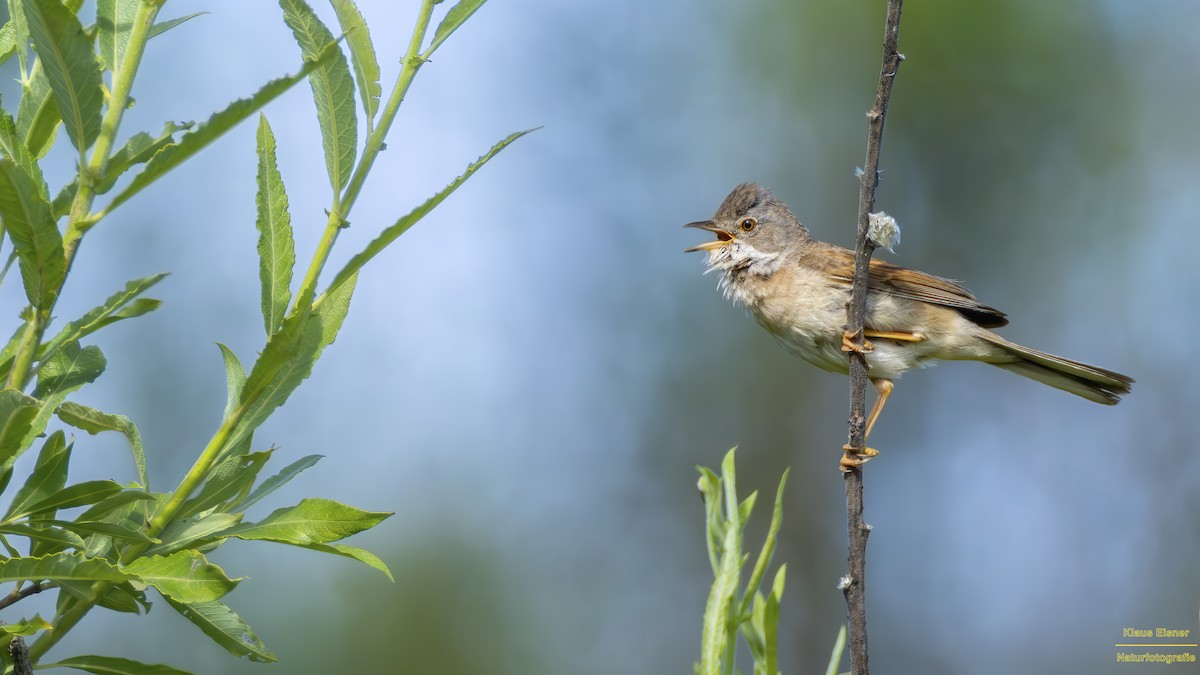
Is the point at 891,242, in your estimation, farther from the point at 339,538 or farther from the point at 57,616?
the point at 57,616

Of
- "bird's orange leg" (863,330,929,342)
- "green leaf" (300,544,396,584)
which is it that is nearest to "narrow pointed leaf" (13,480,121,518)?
"green leaf" (300,544,396,584)

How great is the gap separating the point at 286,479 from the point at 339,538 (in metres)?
0.15

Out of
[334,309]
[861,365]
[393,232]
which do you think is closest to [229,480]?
[334,309]

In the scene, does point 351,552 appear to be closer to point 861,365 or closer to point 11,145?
point 11,145

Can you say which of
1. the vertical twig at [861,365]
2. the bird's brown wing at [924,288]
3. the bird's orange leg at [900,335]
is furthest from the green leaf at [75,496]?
the bird's brown wing at [924,288]

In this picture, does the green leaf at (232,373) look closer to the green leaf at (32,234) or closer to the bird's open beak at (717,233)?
the green leaf at (32,234)

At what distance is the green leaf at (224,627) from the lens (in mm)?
1187

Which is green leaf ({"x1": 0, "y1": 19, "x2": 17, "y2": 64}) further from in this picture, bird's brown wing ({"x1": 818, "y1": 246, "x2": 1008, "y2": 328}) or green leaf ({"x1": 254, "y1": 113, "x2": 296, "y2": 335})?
bird's brown wing ({"x1": 818, "y1": 246, "x2": 1008, "y2": 328})

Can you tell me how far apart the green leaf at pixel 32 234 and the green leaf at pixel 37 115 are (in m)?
0.28

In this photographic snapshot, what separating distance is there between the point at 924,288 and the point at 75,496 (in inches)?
202

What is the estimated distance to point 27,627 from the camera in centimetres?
94

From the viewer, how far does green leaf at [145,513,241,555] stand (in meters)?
1.09

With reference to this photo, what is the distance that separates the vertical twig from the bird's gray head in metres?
2.80

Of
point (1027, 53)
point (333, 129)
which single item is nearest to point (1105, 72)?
point (1027, 53)
